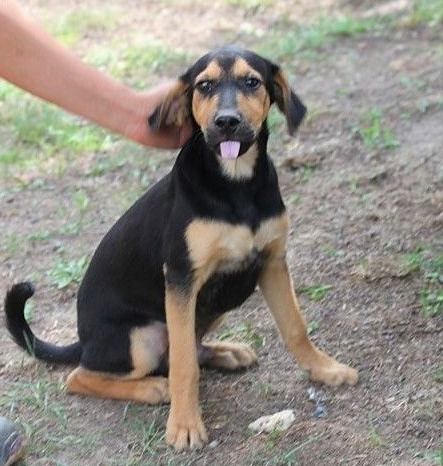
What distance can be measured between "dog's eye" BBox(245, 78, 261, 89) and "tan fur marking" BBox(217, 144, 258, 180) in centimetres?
24

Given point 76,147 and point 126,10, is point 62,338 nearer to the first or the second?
point 76,147

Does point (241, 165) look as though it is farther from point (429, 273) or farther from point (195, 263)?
point (429, 273)

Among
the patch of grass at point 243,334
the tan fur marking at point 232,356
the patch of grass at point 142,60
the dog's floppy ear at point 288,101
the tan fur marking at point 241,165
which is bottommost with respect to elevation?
the patch of grass at point 243,334

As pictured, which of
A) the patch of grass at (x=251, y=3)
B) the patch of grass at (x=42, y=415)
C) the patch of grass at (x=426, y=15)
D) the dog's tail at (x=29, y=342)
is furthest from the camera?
the patch of grass at (x=251, y=3)

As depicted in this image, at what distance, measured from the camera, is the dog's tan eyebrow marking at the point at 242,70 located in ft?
11.3

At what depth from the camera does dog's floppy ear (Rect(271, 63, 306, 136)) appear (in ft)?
11.9

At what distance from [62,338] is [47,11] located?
5.55 m

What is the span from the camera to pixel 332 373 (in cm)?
392

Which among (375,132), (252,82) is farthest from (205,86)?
(375,132)

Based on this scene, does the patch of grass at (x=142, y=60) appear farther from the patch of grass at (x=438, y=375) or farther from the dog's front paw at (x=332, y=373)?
the patch of grass at (x=438, y=375)

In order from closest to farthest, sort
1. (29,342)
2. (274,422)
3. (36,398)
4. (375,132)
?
(274,422)
(36,398)
(29,342)
(375,132)

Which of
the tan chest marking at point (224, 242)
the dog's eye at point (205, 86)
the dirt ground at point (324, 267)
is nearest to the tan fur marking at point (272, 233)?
the tan chest marking at point (224, 242)

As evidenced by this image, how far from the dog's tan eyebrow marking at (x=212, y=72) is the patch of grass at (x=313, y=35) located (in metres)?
4.22

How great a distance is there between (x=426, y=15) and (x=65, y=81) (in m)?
4.75
